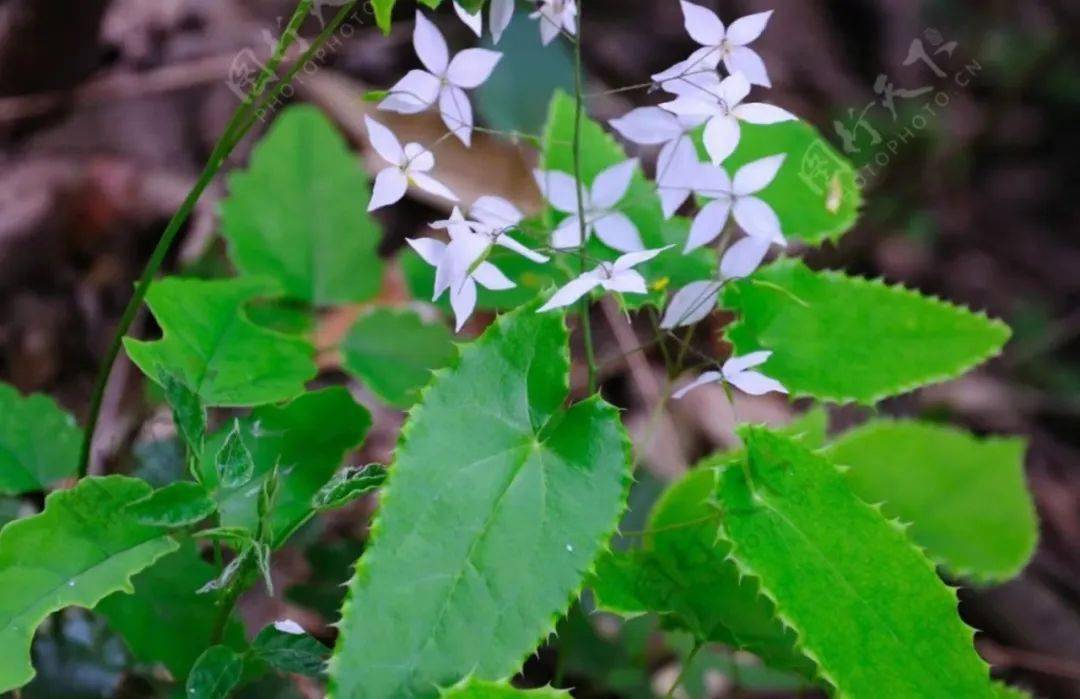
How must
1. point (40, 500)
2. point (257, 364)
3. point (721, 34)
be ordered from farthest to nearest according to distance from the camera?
point (40, 500)
point (257, 364)
point (721, 34)

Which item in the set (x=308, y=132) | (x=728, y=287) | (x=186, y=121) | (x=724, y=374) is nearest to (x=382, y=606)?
(x=724, y=374)

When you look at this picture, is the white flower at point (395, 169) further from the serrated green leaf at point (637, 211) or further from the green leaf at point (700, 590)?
the green leaf at point (700, 590)

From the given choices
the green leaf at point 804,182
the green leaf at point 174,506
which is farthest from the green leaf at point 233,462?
the green leaf at point 804,182

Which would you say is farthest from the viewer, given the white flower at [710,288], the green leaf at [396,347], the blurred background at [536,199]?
the blurred background at [536,199]

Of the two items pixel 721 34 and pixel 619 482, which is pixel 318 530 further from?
pixel 721 34

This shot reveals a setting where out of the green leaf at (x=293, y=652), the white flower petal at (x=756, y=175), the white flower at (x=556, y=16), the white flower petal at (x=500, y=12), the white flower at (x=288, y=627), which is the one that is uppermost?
the white flower petal at (x=500, y=12)

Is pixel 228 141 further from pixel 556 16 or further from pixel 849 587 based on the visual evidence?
pixel 849 587
